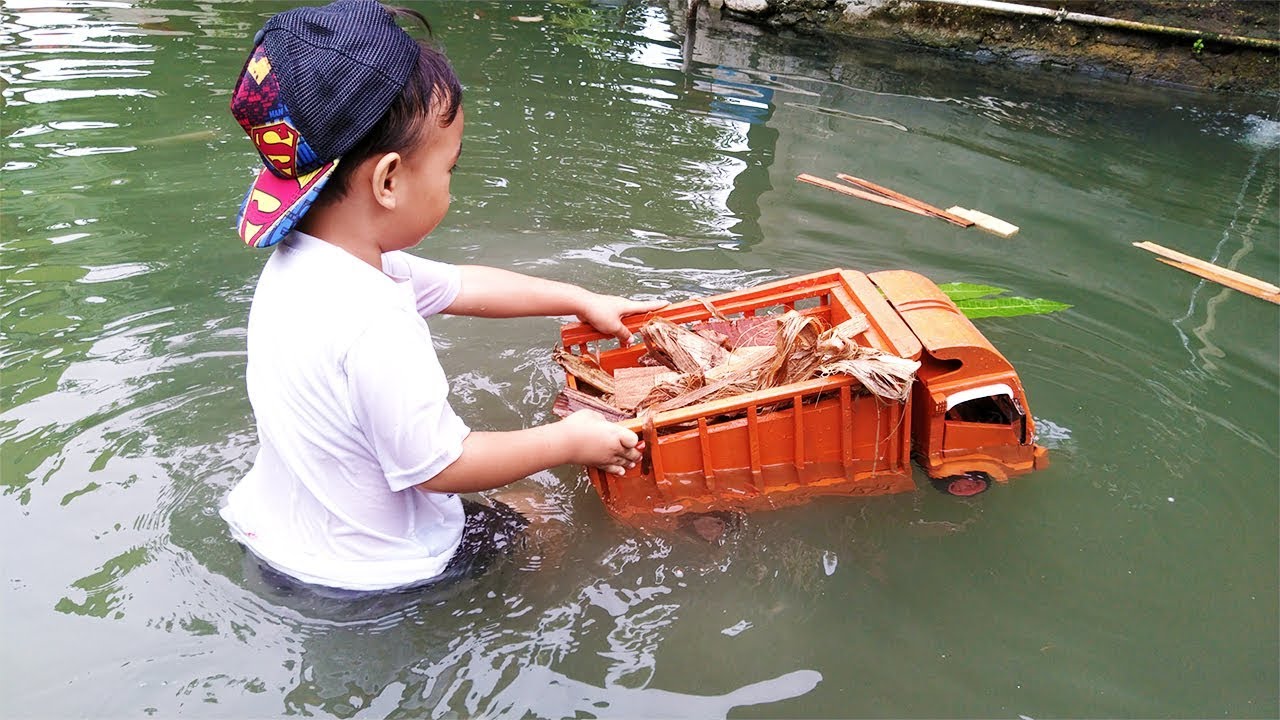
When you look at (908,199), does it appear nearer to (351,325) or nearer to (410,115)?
(410,115)

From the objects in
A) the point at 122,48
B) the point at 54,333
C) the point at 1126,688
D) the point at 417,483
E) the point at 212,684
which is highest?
the point at 122,48

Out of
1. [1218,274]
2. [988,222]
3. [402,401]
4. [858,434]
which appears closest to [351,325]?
[402,401]

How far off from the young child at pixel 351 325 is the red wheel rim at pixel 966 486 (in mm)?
1259

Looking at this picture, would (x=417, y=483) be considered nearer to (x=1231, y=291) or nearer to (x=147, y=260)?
(x=147, y=260)

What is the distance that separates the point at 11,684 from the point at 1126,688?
9.34ft

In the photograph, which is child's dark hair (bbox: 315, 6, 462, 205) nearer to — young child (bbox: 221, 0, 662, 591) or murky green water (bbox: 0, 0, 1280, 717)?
young child (bbox: 221, 0, 662, 591)

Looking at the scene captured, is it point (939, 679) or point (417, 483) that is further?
point (939, 679)

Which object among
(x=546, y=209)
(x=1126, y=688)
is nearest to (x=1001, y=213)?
(x=546, y=209)

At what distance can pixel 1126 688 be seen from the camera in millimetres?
2334

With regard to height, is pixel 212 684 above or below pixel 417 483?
below

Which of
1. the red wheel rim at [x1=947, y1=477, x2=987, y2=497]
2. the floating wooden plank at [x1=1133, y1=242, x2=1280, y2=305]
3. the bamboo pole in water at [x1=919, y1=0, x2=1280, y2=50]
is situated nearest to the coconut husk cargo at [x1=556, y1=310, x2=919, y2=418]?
the red wheel rim at [x1=947, y1=477, x2=987, y2=497]

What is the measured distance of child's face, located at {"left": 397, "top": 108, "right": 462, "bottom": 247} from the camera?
179 centimetres

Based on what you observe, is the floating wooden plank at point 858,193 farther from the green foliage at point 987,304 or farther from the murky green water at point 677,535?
the green foliage at point 987,304

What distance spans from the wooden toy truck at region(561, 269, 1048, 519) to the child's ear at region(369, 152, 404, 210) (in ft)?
2.93
